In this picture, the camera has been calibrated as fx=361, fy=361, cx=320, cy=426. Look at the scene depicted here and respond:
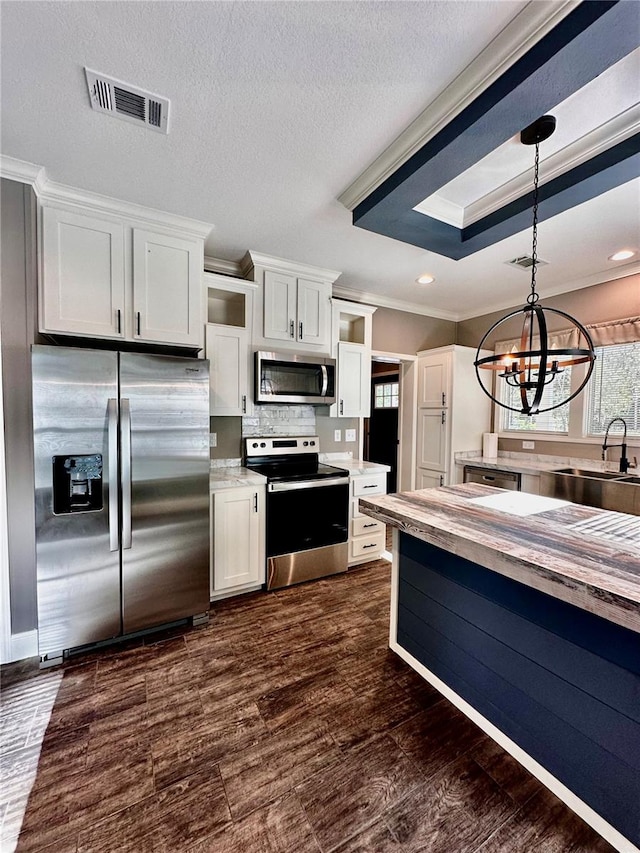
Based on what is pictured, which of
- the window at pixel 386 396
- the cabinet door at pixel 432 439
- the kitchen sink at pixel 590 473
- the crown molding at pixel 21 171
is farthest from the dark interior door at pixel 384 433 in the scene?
the crown molding at pixel 21 171

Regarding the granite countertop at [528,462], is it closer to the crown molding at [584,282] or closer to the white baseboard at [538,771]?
the crown molding at [584,282]

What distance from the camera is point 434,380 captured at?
4.38 metres

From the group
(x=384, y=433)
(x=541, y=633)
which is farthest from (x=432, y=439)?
(x=541, y=633)

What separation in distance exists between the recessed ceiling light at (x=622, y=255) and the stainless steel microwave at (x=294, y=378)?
8.29 feet

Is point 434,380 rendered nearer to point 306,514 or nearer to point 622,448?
point 622,448

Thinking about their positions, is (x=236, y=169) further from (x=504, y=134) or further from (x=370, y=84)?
(x=504, y=134)

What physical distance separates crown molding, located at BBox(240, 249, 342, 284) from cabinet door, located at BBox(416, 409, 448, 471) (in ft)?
6.61

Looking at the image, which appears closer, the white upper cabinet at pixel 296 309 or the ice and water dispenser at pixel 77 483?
the ice and water dispenser at pixel 77 483

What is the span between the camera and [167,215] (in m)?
2.51

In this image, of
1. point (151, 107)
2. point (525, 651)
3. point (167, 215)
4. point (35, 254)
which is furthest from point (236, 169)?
point (525, 651)

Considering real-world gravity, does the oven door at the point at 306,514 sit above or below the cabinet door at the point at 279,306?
below

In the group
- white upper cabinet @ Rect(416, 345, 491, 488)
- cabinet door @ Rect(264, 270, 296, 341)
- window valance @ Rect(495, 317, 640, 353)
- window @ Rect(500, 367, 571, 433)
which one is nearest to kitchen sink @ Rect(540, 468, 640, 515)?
window @ Rect(500, 367, 571, 433)

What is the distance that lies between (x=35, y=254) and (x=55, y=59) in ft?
3.52

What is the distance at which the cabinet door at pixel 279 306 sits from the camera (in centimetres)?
318
